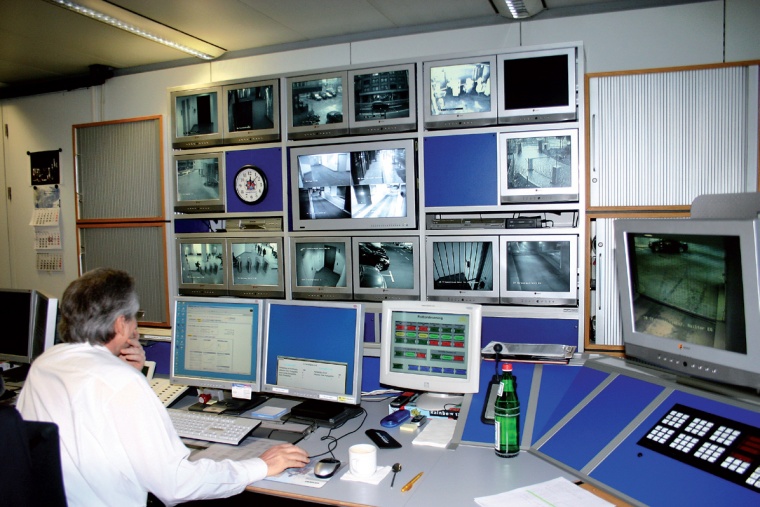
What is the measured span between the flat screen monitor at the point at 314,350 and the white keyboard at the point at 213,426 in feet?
0.58

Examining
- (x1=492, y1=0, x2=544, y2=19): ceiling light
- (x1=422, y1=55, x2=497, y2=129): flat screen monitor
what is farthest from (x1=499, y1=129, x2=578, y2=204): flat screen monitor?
(x1=492, y1=0, x2=544, y2=19): ceiling light

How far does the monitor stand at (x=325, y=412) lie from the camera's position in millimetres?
1947

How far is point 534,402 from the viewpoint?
5.80 ft

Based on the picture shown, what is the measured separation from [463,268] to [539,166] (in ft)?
2.34

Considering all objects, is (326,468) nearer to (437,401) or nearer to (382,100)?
(437,401)

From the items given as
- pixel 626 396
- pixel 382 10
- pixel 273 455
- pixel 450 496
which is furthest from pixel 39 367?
pixel 382 10

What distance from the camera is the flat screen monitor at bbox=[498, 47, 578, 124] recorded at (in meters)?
2.95

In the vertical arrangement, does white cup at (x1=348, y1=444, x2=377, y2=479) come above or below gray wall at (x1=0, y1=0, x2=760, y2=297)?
below

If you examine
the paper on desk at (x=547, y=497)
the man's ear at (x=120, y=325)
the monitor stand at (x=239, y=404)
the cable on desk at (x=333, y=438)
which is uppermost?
the man's ear at (x=120, y=325)

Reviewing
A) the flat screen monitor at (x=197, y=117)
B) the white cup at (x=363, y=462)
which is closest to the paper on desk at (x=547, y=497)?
the white cup at (x=363, y=462)

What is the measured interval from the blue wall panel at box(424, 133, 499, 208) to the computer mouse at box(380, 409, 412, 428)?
1558 millimetres

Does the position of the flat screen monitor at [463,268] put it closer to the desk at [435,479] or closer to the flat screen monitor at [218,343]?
the flat screen monitor at [218,343]

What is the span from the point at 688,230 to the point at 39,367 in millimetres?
1739

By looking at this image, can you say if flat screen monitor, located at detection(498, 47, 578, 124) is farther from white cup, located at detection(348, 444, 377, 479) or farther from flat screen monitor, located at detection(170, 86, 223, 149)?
white cup, located at detection(348, 444, 377, 479)
